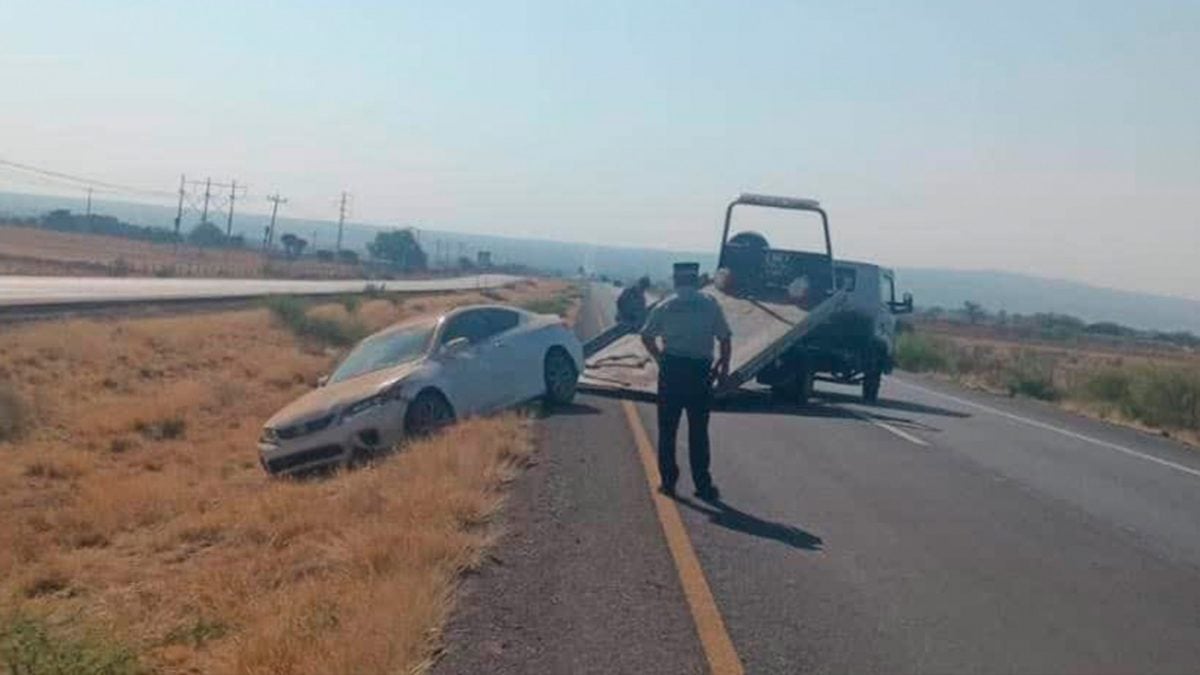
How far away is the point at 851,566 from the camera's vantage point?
1122 centimetres

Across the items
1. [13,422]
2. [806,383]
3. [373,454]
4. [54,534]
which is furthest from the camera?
[806,383]

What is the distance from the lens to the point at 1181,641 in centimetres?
945

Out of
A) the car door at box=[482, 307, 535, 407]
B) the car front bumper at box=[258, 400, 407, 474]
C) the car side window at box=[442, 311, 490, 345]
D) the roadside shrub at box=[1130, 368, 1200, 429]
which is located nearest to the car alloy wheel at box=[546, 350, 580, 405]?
the car door at box=[482, 307, 535, 407]

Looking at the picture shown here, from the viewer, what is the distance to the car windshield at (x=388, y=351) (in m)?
19.9

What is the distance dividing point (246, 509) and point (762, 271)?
13451 millimetres

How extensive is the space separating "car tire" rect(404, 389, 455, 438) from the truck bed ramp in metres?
4.74

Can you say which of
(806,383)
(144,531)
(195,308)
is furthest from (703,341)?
(195,308)

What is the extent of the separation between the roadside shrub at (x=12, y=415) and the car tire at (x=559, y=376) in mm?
7132

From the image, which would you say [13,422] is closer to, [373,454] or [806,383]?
[373,454]

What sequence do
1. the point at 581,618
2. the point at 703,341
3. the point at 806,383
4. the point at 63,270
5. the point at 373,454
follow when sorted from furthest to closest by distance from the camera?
the point at 63,270 → the point at 806,383 → the point at 373,454 → the point at 703,341 → the point at 581,618

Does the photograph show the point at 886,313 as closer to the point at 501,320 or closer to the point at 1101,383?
the point at 501,320

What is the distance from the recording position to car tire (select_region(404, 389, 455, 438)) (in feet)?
61.0

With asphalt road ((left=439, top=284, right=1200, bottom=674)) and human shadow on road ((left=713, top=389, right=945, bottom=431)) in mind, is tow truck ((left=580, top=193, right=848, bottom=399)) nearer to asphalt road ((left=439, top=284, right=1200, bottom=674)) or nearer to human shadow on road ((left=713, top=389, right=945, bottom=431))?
human shadow on road ((left=713, top=389, right=945, bottom=431))

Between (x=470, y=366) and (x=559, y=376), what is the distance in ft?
9.62
